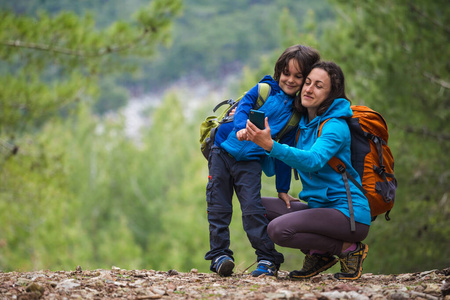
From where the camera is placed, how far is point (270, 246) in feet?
13.0

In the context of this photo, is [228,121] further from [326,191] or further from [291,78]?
[326,191]

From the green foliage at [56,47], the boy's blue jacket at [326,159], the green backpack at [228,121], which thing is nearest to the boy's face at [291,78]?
the green backpack at [228,121]

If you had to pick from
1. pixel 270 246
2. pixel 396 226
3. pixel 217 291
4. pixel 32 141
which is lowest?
pixel 217 291

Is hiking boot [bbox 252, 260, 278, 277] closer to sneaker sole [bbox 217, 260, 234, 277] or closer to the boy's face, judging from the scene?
sneaker sole [bbox 217, 260, 234, 277]

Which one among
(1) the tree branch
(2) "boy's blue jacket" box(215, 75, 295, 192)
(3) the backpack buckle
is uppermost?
(1) the tree branch

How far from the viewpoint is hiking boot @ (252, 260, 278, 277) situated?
3945mm

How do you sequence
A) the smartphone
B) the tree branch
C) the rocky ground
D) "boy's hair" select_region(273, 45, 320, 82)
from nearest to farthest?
the rocky ground, the smartphone, "boy's hair" select_region(273, 45, 320, 82), the tree branch

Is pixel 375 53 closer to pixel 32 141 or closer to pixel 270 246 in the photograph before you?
pixel 270 246

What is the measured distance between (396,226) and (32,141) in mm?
6711

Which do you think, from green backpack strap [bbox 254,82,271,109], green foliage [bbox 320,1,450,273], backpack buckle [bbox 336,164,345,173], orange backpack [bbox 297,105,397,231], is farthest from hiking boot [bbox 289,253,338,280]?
green foliage [bbox 320,1,450,273]

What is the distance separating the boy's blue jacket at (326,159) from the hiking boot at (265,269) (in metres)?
0.58

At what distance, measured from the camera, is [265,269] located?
3.96 meters

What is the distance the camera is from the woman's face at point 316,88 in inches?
148

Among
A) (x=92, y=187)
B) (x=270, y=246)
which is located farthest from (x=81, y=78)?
(x=92, y=187)
